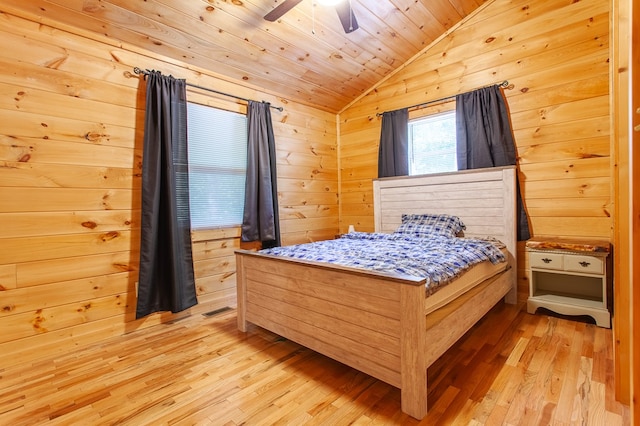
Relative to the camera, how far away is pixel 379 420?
1.51 meters

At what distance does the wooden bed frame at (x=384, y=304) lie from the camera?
1.54 metres

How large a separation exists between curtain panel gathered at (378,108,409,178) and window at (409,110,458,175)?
0.36 ft

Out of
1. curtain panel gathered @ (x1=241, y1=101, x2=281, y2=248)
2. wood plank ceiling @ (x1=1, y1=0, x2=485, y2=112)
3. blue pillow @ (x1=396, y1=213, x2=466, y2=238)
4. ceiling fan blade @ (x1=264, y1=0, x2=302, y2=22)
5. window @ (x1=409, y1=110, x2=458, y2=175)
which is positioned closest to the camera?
ceiling fan blade @ (x1=264, y1=0, x2=302, y2=22)

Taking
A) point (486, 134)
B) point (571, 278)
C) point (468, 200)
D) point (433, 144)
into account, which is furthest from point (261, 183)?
point (571, 278)

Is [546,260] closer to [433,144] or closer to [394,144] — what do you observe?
[433,144]

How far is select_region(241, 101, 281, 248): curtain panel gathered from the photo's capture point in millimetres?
3385

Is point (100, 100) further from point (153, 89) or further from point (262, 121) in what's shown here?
point (262, 121)

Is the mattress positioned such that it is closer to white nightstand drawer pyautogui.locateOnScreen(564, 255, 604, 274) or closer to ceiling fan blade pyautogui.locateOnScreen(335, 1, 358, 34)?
white nightstand drawer pyautogui.locateOnScreen(564, 255, 604, 274)

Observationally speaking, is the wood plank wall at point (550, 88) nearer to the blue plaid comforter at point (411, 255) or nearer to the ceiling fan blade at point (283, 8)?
the blue plaid comforter at point (411, 255)

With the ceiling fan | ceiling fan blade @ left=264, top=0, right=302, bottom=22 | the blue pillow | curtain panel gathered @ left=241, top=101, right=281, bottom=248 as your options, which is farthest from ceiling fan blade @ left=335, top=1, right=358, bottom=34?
the blue pillow

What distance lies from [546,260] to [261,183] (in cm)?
276

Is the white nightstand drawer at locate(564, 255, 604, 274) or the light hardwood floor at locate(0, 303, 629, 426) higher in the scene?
the white nightstand drawer at locate(564, 255, 604, 274)

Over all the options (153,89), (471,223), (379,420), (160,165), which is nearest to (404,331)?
(379,420)

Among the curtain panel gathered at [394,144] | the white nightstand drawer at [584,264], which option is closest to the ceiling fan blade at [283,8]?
the curtain panel gathered at [394,144]
